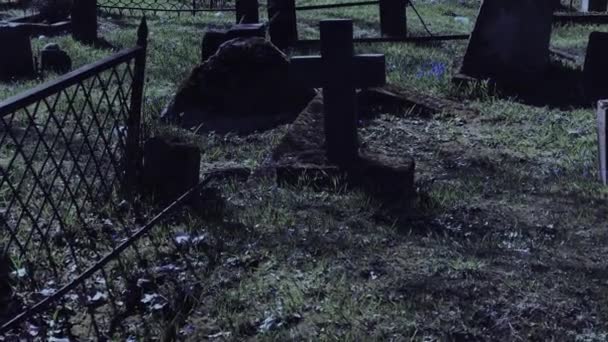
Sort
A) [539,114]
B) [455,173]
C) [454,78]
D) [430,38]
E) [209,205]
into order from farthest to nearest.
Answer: [430,38] < [454,78] < [539,114] < [455,173] < [209,205]

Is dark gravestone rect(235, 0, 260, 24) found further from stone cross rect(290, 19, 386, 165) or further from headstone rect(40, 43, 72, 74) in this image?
stone cross rect(290, 19, 386, 165)

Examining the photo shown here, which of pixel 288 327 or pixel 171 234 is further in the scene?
pixel 171 234

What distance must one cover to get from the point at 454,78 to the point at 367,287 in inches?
163

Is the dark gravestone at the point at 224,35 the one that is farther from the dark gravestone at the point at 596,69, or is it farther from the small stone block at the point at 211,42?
the dark gravestone at the point at 596,69

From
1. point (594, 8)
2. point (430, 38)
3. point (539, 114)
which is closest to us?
point (539, 114)

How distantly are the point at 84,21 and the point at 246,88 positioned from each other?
4.69 metres

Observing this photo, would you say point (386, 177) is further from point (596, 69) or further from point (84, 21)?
point (84, 21)

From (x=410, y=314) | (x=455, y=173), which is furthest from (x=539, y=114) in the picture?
(x=410, y=314)

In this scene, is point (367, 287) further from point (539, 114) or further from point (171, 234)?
point (539, 114)

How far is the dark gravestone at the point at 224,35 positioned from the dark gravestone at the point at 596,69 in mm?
2533

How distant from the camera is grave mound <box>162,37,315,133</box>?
25.3 ft

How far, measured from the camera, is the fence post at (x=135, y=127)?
572 cm

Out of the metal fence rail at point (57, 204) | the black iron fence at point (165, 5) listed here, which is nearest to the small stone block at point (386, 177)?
the metal fence rail at point (57, 204)

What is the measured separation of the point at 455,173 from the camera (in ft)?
20.9
